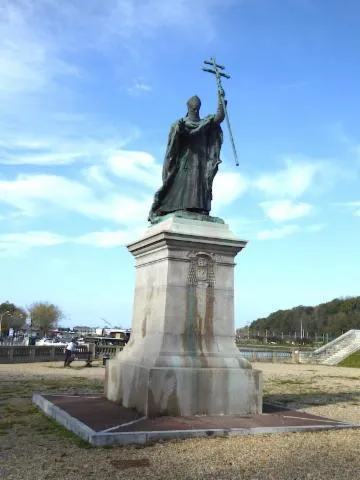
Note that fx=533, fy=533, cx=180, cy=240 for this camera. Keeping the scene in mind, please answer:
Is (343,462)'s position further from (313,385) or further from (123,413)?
(313,385)

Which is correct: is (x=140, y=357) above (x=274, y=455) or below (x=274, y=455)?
above

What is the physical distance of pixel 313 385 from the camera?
20.5m

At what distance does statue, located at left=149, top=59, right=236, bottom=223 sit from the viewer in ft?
37.6

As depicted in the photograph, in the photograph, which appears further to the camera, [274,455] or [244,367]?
[244,367]

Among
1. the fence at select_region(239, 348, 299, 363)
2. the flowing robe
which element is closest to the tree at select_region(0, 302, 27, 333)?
the fence at select_region(239, 348, 299, 363)

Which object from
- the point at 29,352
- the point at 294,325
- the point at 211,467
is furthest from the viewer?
the point at 294,325

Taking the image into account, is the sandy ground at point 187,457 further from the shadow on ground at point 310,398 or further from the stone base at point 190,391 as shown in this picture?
the shadow on ground at point 310,398

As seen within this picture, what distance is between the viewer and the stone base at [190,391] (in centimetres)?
926

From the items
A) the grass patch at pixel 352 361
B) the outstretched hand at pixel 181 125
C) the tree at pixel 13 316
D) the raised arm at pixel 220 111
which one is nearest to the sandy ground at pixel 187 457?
the outstretched hand at pixel 181 125

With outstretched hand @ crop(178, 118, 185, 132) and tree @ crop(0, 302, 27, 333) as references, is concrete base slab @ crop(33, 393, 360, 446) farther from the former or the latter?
tree @ crop(0, 302, 27, 333)

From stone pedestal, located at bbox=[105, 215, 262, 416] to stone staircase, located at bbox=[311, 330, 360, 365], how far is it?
31.5m

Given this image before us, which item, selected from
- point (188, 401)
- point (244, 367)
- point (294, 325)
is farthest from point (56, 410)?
point (294, 325)

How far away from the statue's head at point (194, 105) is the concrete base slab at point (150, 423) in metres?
6.49

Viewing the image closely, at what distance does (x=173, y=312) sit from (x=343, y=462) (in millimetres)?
4119
